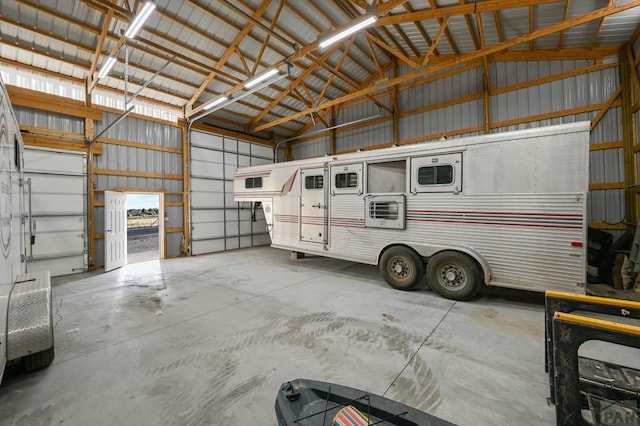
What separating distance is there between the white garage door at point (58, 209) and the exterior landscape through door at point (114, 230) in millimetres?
644

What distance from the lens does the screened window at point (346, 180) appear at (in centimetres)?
604

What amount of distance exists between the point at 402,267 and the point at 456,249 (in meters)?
1.15

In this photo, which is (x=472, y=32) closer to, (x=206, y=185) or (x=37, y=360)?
(x=206, y=185)

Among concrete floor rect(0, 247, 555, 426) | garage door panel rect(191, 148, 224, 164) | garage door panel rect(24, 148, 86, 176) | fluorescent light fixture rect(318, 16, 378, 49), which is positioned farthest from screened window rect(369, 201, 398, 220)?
garage door panel rect(24, 148, 86, 176)

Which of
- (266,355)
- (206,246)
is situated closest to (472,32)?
(266,355)

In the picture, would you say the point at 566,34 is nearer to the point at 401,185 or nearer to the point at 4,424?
the point at 401,185

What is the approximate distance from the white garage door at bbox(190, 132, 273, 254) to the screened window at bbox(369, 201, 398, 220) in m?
5.98

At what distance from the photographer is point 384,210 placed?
557 centimetres

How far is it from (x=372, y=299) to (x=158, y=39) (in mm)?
8447

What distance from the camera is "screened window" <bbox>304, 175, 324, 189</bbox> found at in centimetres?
670

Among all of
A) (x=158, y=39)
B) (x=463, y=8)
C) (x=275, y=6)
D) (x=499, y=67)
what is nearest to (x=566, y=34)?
(x=499, y=67)

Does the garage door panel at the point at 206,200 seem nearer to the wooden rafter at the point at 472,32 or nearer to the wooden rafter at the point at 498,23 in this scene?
the wooden rafter at the point at 472,32

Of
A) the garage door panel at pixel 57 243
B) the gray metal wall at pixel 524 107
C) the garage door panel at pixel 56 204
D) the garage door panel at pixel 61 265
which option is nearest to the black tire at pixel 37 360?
the garage door panel at pixel 61 265

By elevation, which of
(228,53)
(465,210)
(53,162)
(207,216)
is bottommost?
(207,216)
